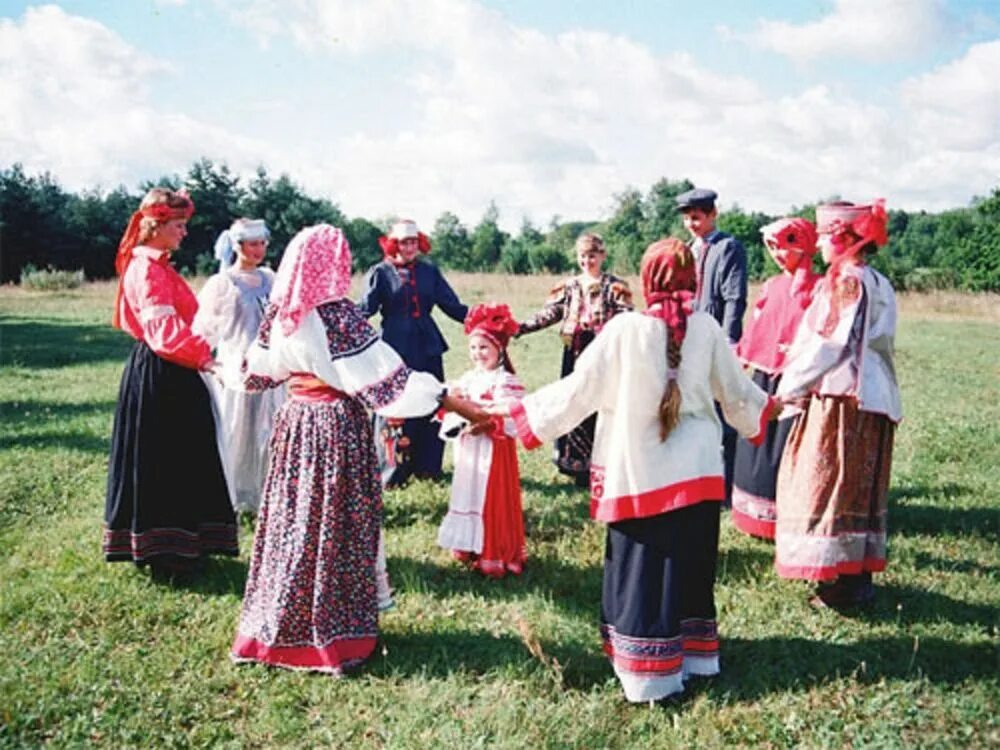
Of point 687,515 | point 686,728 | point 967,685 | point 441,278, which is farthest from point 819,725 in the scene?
point 441,278

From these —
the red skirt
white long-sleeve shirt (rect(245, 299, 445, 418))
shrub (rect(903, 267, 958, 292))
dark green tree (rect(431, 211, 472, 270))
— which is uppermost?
dark green tree (rect(431, 211, 472, 270))

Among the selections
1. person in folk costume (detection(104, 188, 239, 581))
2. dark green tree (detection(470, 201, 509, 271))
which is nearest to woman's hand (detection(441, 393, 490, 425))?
person in folk costume (detection(104, 188, 239, 581))

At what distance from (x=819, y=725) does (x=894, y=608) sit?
1414mm

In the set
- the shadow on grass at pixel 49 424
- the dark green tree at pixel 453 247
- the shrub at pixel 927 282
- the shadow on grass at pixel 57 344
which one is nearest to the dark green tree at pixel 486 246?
the dark green tree at pixel 453 247

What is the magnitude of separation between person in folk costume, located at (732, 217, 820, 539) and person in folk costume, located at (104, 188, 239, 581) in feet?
12.3

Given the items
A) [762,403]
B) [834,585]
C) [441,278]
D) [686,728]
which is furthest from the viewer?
[441,278]

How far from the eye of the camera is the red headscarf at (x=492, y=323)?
5234mm

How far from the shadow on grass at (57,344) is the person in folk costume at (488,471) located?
11976mm

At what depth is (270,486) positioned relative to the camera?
4113 mm

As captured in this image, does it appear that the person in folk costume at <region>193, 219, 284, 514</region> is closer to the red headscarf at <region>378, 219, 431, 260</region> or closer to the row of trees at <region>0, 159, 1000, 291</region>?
the red headscarf at <region>378, 219, 431, 260</region>

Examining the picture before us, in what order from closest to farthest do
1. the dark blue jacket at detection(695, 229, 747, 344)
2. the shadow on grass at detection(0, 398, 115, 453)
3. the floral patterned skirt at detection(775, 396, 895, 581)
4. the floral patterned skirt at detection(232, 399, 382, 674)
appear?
the floral patterned skirt at detection(232, 399, 382, 674)
the floral patterned skirt at detection(775, 396, 895, 581)
the dark blue jacket at detection(695, 229, 747, 344)
the shadow on grass at detection(0, 398, 115, 453)

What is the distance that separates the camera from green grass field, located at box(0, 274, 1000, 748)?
12.0ft

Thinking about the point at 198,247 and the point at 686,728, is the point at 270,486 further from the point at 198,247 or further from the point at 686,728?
the point at 198,247

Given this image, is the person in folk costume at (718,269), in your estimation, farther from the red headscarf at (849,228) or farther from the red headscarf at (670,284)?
the red headscarf at (670,284)
